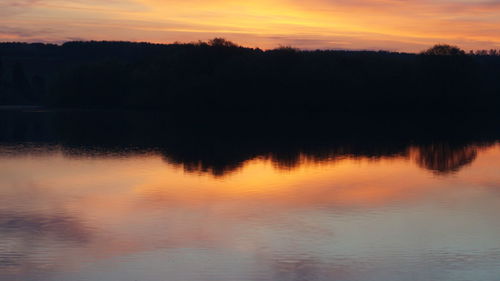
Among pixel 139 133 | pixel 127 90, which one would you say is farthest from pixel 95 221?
pixel 127 90

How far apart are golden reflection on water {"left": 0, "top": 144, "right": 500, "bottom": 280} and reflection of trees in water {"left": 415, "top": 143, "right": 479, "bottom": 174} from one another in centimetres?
71

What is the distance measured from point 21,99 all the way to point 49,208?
85.4m

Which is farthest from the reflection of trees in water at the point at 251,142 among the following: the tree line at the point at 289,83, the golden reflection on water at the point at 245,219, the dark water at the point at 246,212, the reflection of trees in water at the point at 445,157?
the tree line at the point at 289,83

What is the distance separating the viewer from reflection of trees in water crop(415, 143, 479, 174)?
87.8ft

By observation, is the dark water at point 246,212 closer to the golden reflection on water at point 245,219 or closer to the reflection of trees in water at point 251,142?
the golden reflection on water at point 245,219

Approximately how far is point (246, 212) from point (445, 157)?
51.6ft

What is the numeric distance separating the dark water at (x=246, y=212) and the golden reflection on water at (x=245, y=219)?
1.5 inches

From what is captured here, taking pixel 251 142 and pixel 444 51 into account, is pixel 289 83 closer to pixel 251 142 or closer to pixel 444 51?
pixel 444 51

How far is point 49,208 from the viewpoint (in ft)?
55.5

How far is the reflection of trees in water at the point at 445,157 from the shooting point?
87.8 feet

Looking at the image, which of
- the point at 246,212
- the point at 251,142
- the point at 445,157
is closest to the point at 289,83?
the point at 251,142

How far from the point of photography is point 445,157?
30.2m

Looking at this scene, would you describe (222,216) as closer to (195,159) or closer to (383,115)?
(195,159)

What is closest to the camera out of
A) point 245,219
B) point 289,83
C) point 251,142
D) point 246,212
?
point 245,219
